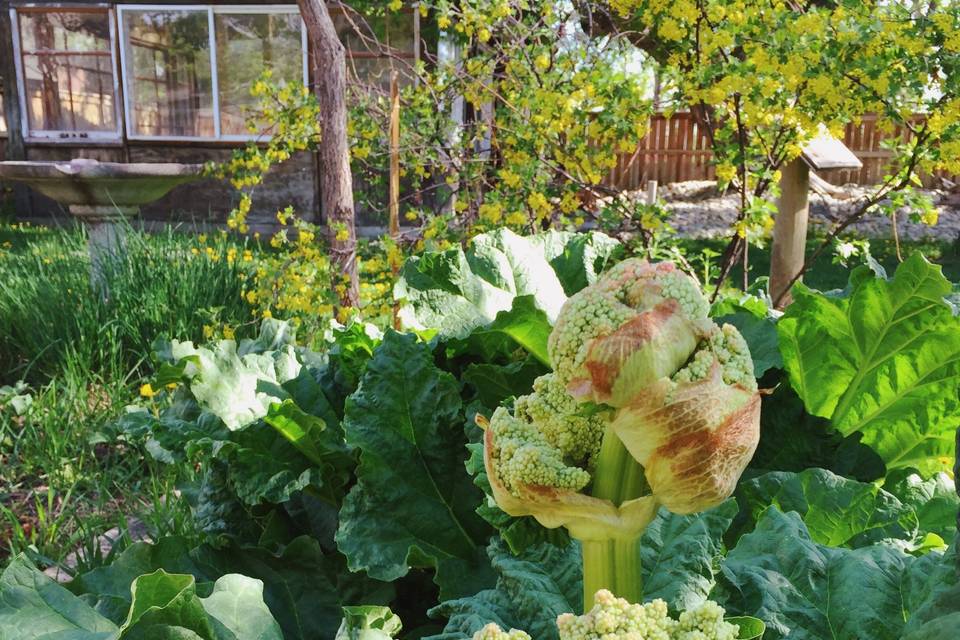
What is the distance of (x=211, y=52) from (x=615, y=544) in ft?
37.3

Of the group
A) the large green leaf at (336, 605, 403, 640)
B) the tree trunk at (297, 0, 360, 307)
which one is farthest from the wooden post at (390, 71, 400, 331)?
the large green leaf at (336, 605, 403, 640)

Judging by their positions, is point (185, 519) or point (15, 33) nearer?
point (185, 519)

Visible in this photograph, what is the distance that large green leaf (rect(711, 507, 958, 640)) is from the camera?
928 millimetres

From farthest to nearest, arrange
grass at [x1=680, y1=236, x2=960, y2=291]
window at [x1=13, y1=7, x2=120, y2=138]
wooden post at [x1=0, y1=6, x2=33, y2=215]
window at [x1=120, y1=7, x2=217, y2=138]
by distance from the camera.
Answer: wooden post at [x1=0, y1=6, x2=33, y2=215] → window at [x1=13, y1=7, x2=120, y2=138] → window at [x1=120, y1=7, x2=217, y2=138] → grass at [x1=680, y1=236, x2=960, y2=291]

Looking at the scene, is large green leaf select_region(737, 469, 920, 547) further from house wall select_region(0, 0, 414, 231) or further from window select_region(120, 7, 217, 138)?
window select_region(120, 7, 217, 138)

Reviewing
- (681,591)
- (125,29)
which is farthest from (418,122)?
(125,29)

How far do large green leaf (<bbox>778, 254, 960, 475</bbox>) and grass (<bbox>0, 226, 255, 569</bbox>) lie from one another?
5.56 ft

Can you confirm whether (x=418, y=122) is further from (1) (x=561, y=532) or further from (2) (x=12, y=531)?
(1) (x=561, y=532)

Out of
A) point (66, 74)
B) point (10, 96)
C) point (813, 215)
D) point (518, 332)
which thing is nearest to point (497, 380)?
point (518, 332)

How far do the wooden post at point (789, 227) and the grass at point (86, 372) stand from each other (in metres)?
2.58

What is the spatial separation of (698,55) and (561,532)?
291 cm

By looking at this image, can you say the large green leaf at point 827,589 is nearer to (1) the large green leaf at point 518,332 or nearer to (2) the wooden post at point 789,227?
(1) the large green leaf at point 518,332

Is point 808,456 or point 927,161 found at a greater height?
point 927,161

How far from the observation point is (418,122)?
185 inches
